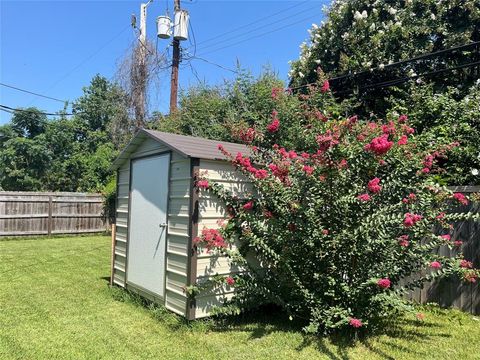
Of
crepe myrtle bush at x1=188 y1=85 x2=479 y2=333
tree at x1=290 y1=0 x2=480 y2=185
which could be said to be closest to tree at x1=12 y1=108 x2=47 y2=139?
tree at x1=290 y1=0 x2=480 y2=185

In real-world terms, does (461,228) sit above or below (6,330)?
above

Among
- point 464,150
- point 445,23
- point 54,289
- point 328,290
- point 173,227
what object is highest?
point 445,23

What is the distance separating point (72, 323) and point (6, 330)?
25.2 inches

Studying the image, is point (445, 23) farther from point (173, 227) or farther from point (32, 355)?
point (32, 355)

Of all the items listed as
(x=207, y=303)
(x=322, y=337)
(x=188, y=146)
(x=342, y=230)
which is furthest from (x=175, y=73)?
(x=322, y=337)

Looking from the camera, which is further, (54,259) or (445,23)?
(445,23)

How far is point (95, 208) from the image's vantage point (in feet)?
45.7

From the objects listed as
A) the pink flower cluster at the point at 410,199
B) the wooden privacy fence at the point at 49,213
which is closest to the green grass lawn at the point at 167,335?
the pink flower cluster at the point at 410,199

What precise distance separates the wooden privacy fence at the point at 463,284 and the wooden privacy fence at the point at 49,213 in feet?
37.4

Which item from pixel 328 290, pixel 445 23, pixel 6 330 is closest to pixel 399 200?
pixel 328 290

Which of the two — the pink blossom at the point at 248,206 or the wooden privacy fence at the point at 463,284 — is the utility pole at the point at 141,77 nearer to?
the pink blossom at the point at 248,206

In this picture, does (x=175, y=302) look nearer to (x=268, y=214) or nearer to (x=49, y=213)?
(x=268, y=214)

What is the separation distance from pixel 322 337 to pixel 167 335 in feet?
5.20

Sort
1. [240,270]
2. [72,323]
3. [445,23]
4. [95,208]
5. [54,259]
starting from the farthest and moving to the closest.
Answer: [95,208], [445,23], [54,259], [240,270], [72,323]
